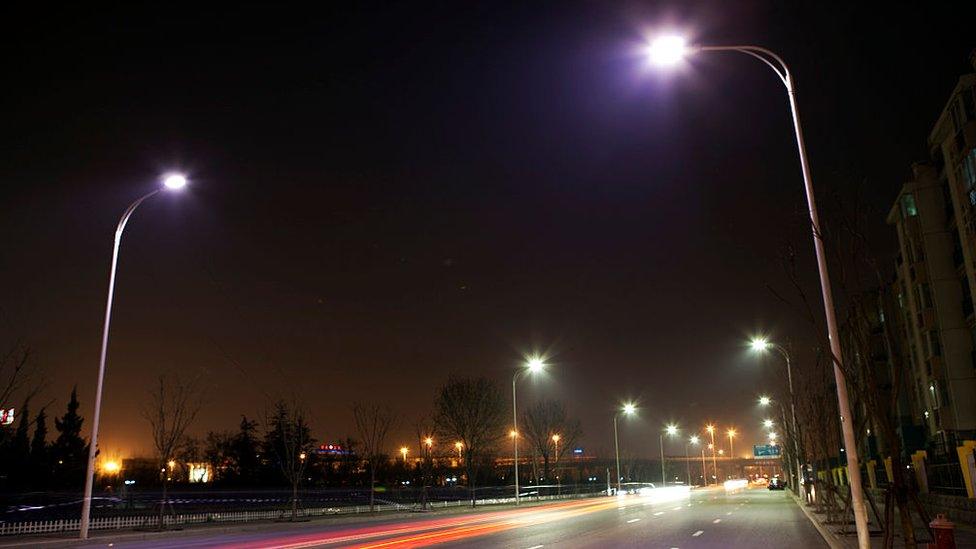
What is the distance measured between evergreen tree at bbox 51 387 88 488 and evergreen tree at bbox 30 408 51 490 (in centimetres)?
134

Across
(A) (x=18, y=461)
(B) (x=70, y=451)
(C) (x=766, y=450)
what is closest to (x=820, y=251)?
(A) (x=18, y=461)

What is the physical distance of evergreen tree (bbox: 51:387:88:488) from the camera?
64.9 meters

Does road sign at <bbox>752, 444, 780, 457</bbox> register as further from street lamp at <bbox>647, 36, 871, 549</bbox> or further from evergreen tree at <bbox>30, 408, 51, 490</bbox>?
street lamp at <bbox>647, 36, 871, 549</bbox>

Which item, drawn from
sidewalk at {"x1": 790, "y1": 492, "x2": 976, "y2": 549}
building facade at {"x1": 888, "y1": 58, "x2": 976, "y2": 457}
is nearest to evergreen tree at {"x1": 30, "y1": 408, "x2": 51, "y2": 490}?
sidewalk at {"x1": 790, "y1": 492, "x2": 976, "y2": 549}

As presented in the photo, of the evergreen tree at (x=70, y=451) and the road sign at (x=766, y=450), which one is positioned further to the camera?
the road sign at (x=766, y=450)

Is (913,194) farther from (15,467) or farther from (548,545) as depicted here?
(15,467)

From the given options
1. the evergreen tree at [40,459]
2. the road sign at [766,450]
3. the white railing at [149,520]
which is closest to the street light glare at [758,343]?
the white railing at [149,520]

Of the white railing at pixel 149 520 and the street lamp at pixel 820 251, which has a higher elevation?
the street lamp at pixel 820 251

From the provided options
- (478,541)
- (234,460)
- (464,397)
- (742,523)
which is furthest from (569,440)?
(478,541)

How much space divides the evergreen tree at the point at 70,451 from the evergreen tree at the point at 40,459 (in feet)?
4.39

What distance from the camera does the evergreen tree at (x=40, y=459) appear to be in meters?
58.2

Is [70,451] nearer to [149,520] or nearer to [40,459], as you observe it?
[40,459]

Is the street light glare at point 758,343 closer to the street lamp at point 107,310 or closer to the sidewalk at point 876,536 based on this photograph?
the sidewalk at point 876,536

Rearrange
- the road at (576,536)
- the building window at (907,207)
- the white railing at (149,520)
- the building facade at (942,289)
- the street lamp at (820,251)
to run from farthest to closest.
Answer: the building window at (907,207) < the building facade at (942,289) < the white railing at (149,520) < the road at (576,536) < the street lamp at (820,251)
